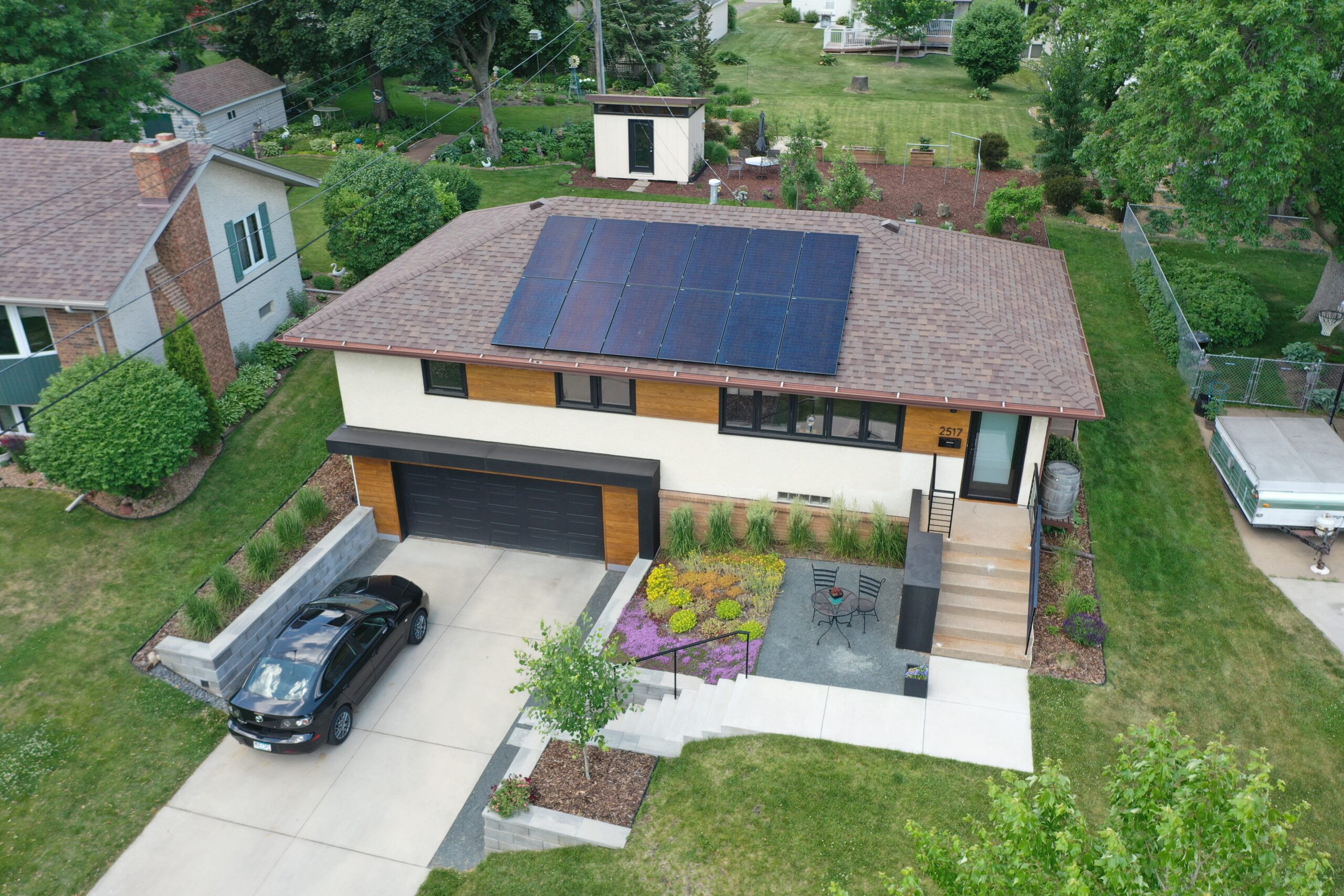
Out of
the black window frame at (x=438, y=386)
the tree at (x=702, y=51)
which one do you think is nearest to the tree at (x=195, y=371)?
the black window frame at (x=438, y=386)

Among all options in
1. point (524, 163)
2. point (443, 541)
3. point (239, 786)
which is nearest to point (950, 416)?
point (443, 541)

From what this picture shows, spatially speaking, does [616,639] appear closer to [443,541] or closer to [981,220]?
[443,541]

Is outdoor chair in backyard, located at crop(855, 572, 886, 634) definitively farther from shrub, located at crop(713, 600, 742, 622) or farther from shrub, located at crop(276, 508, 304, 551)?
shrub, located at crop(276, 508, 304, 551)

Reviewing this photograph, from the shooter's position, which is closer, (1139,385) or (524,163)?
(1139,385)

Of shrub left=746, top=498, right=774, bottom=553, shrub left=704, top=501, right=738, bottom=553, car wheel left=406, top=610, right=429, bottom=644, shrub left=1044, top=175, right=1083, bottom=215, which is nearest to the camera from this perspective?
car wheel left=406, top=610, right=429, bottom=644

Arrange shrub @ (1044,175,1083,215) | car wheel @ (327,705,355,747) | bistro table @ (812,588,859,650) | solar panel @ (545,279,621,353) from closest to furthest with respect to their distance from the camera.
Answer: car wheel @ (327,705,355,747) → bistro table @ (812,588,859,650) → solar panel @ (545,279,621,353) → shrub @ (1044,175,1083,215)

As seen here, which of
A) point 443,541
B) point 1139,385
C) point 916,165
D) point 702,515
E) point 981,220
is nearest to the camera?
point 702,515

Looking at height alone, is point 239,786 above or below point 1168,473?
below

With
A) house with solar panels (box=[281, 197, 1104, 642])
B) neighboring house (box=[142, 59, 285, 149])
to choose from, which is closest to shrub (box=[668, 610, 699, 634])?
house with solar panels (box=[281, 197, 1104, 642])
